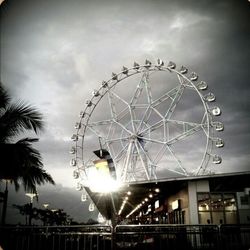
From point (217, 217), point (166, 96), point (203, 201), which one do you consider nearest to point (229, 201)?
point (217, 217)

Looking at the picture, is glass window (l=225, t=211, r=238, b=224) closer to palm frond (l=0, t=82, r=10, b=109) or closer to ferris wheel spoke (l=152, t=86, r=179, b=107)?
ferris wheel spoke (l=152, t=86, r=179, b=107)

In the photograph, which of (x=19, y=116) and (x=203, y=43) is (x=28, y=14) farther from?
(x=203, y=43)

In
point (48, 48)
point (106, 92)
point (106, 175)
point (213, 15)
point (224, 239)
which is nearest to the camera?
point (106, 175)

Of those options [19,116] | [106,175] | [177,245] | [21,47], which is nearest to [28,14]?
[21,47]

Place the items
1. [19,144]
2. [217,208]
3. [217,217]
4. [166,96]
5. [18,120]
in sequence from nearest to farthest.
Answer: [19,144], [18,120], [217,208], [217,217], [166,96]

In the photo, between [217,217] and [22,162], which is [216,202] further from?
[22,162]

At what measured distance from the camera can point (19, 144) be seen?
20.8ft

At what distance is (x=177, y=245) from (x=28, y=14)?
22.3ft

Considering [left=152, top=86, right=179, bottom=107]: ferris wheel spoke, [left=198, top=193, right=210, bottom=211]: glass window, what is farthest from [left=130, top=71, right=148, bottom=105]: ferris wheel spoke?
[left=198, top=193, right=210, bottom=211]: glass window

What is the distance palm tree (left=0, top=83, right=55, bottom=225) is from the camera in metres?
6.20

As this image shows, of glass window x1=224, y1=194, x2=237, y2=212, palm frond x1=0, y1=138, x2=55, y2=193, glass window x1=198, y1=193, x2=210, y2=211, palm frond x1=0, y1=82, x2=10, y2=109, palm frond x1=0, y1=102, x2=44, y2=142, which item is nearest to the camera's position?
palm frond x1=0, y1=138, x2=55, y2=193

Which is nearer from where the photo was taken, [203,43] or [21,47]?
[21,47]

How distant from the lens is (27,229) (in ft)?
21.7

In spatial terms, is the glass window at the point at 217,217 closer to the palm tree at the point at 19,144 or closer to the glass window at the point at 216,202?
the glass window at the point at 216,202
